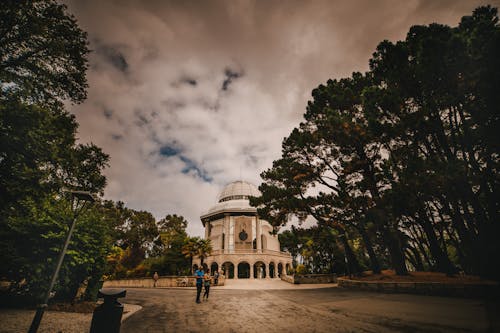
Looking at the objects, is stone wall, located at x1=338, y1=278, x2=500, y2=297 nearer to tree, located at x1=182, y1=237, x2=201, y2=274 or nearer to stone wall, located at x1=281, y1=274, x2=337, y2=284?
stone wall, located at x1=281, y1=274, x2=337, y2=284

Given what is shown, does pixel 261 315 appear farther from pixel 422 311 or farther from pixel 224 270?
pixel 224 270

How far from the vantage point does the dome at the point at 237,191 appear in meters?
55.8

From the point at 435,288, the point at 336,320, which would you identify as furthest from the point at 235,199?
the point at 336,320

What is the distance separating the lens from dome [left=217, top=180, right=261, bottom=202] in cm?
5575

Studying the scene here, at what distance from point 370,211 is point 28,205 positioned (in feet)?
59.9

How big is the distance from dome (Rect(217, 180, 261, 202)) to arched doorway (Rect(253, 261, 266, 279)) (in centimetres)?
1624

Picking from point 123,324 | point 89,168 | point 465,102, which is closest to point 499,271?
point 465,102

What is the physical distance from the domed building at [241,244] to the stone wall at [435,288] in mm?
28361

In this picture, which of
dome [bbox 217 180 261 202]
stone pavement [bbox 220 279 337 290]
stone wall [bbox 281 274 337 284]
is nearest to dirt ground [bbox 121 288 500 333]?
stone pavement [bbox 220 279 337 290]

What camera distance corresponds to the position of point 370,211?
15.2 metres

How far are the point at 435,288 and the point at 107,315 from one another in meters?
13.6

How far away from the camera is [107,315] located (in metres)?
4.40

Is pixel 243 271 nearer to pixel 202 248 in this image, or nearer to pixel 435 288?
pixel 202 248

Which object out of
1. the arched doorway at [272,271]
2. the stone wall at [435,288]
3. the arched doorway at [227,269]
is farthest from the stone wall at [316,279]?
the arched doorway at [227,269]
